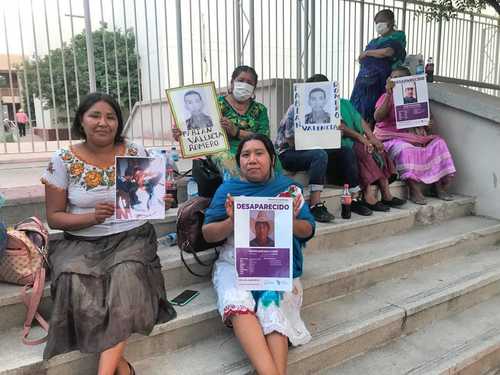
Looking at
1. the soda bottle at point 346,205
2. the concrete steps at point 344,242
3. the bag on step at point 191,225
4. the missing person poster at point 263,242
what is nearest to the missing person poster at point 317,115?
the soda bottle at point 346,205

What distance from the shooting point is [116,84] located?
4.70 metres

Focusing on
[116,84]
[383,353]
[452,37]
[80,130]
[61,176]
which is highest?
[452,37]

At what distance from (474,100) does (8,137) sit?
15.3ft

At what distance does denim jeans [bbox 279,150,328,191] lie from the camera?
3477mm

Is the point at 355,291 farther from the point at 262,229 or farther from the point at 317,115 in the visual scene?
the point at 317,115

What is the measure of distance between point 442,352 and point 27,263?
2356 mm

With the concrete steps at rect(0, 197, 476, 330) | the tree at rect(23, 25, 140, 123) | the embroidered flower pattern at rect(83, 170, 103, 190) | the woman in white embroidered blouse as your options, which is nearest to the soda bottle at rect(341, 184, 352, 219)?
the concrete steps at rect(0, 197, 476, 330)

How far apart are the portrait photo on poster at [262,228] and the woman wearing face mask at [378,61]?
3.13m

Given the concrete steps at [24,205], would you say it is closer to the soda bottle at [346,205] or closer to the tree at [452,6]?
the soda bottle at [346,205]

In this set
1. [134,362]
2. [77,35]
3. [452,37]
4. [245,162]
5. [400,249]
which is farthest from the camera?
[452,37]

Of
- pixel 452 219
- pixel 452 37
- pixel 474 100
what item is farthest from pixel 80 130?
pixel 452 37

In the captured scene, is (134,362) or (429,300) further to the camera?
(429,300)

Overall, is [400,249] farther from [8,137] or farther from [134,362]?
[8,137]

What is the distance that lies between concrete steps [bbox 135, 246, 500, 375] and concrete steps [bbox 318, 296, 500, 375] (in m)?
0.05
